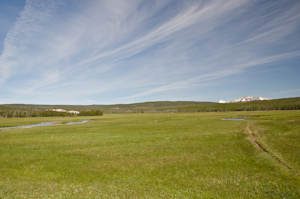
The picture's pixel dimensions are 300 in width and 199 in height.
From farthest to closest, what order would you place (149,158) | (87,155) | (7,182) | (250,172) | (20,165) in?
(87,155) → (149,158) → (20,165) → (250,172) → (7,182)

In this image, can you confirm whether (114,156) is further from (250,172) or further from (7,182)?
(250,172)

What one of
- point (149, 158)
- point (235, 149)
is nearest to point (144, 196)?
point (149, 158)

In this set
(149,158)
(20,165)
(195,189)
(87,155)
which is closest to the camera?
(195,189)

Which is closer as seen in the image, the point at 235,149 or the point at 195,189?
the point at 195,189

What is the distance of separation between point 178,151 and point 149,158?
4430 millimetres

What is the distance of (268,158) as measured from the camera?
18.5 m

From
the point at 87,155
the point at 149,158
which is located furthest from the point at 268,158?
the point at 87,155

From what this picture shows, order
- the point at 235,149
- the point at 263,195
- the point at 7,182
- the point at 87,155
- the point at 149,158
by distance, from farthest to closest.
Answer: the point at 235,149 → the point at 87,155 → the point at 149,158 → the point at 7,182 → the point at 263,195

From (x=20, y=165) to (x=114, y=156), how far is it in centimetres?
895

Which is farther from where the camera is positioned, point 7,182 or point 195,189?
point 7,182

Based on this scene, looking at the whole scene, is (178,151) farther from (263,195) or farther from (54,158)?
(54,158)

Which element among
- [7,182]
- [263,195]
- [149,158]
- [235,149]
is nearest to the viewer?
[263,195]

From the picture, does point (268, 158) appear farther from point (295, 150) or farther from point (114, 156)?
point (114, 156)

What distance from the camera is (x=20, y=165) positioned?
18156mm
